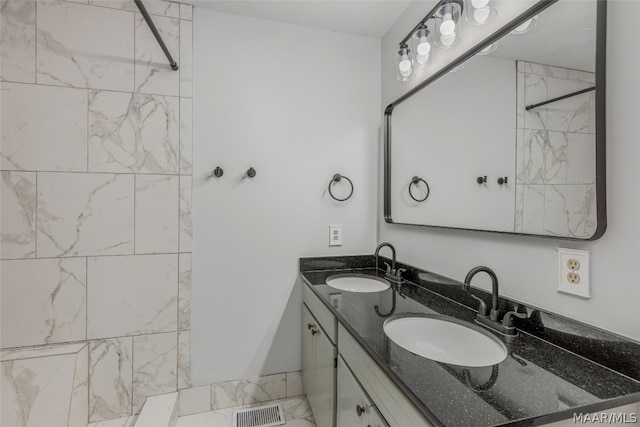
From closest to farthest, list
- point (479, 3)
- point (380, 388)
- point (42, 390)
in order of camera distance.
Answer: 1. point (380, 388)
2. point (479, 3)
3. point (42, 390)

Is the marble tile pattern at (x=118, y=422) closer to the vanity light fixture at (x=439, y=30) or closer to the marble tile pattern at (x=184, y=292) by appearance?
the marble tile pattern at (x=184, y=292)

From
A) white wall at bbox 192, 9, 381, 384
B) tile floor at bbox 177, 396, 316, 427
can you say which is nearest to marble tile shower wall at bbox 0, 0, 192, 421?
white wall at bbox 192, 9, 381, 384

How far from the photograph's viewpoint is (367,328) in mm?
1034

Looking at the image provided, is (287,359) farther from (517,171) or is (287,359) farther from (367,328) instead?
(517,171)

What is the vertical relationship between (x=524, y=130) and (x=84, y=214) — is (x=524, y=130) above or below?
above

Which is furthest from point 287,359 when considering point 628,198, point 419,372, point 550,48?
point 550,48

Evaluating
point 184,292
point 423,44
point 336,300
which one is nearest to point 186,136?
point 184,292

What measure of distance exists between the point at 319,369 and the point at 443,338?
0.68 meters

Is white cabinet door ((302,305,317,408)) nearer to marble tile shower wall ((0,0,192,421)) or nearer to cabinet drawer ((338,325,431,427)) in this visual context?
cabinet drawer ((338,325,431,427))

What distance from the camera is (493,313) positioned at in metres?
1.05

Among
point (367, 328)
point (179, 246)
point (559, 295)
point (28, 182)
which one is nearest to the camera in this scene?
point (559, 295)

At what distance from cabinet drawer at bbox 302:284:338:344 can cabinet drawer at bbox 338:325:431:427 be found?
0.09 metres

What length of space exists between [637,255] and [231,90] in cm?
186

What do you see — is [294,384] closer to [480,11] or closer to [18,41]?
[480,11]
